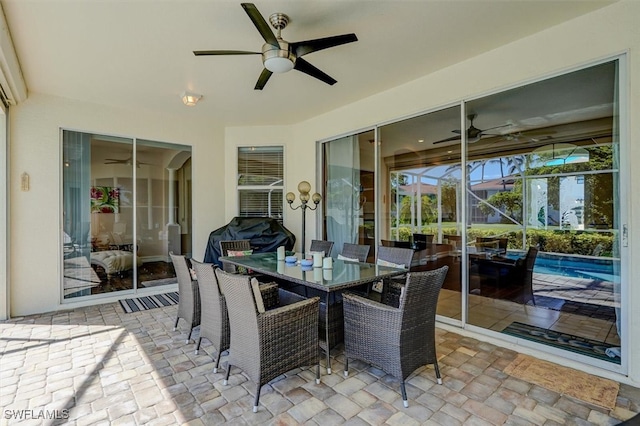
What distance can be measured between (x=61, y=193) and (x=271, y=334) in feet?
13.2

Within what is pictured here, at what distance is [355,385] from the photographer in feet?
7.76

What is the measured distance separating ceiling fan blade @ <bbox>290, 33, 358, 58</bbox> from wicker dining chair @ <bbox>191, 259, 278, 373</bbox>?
1826 mm

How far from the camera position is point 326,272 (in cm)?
285

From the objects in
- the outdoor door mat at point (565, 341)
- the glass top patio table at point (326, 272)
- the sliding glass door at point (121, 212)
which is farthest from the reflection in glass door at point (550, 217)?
the sliding glass door at point (121, 212)

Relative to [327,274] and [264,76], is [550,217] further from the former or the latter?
[264,76]

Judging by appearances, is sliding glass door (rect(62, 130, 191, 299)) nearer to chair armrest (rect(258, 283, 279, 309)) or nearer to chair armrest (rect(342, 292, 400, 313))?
chair armrest (rect(258, 283, 279, 309))

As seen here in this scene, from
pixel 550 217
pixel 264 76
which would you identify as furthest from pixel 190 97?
pixel 550 217

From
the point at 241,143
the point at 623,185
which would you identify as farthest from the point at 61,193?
the point at 623,185

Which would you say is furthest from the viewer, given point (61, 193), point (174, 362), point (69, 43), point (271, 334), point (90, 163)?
point (90, 163)

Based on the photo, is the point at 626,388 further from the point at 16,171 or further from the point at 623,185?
the point at 16,171

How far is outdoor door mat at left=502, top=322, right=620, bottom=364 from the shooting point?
264 centimetres

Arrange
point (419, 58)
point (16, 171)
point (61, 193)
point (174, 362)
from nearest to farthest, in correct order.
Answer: point (174, 362)
point (419, 58)
point (16, 171)
point (61, 193)

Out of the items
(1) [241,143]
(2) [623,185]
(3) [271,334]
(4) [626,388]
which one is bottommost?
(4) [626,388]

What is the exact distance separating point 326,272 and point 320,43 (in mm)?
1866
